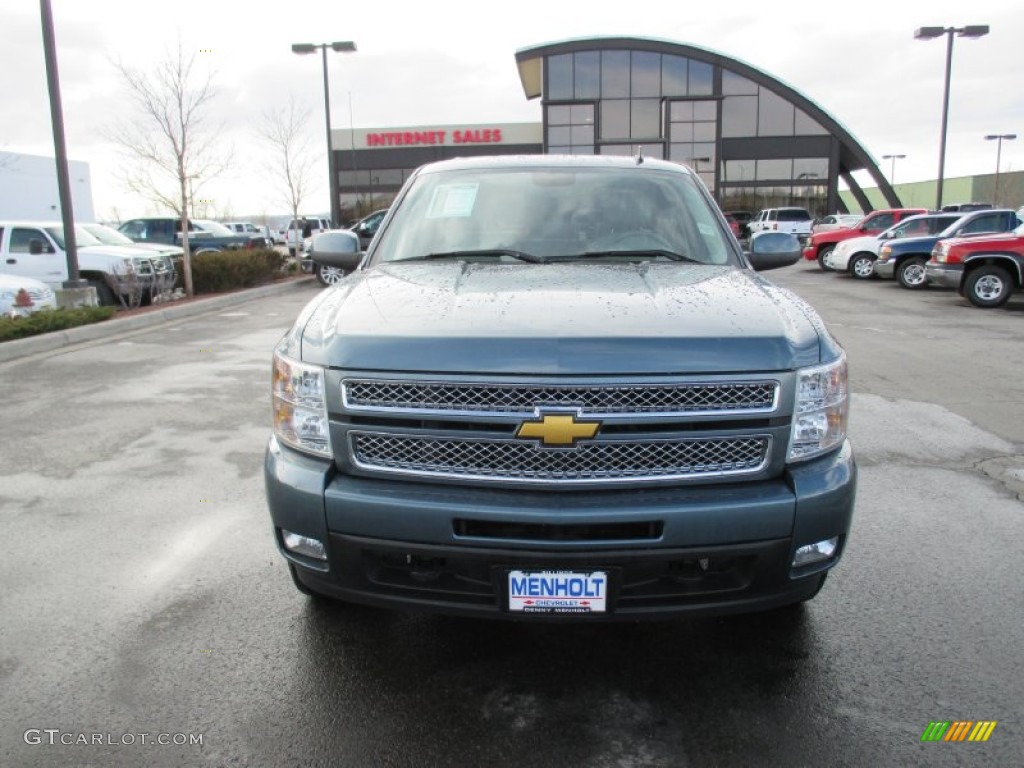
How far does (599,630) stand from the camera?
3.21 meters

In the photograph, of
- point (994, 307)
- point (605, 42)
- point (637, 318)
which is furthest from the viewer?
point (605, 42)

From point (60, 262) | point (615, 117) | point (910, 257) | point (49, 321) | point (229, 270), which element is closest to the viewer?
point (49, 321)

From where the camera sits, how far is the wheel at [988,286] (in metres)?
14.3

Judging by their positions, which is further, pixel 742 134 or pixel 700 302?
pixel 742 134

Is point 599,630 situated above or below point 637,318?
below

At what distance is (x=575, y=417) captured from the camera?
2436 mm

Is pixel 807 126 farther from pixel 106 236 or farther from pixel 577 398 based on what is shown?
pixel 577 398

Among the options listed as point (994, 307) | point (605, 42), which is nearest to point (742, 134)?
point (605, 42)

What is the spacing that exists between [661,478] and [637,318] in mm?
533

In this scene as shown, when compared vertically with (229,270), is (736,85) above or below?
above

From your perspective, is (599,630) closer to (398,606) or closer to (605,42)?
(398,606)

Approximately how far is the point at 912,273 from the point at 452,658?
60.7 ft

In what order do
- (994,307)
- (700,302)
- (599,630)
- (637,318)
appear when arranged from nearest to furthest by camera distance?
Result: (637,318) < (700,302) < (599,630) < (994,307)

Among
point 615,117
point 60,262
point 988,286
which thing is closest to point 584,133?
point 615,117
